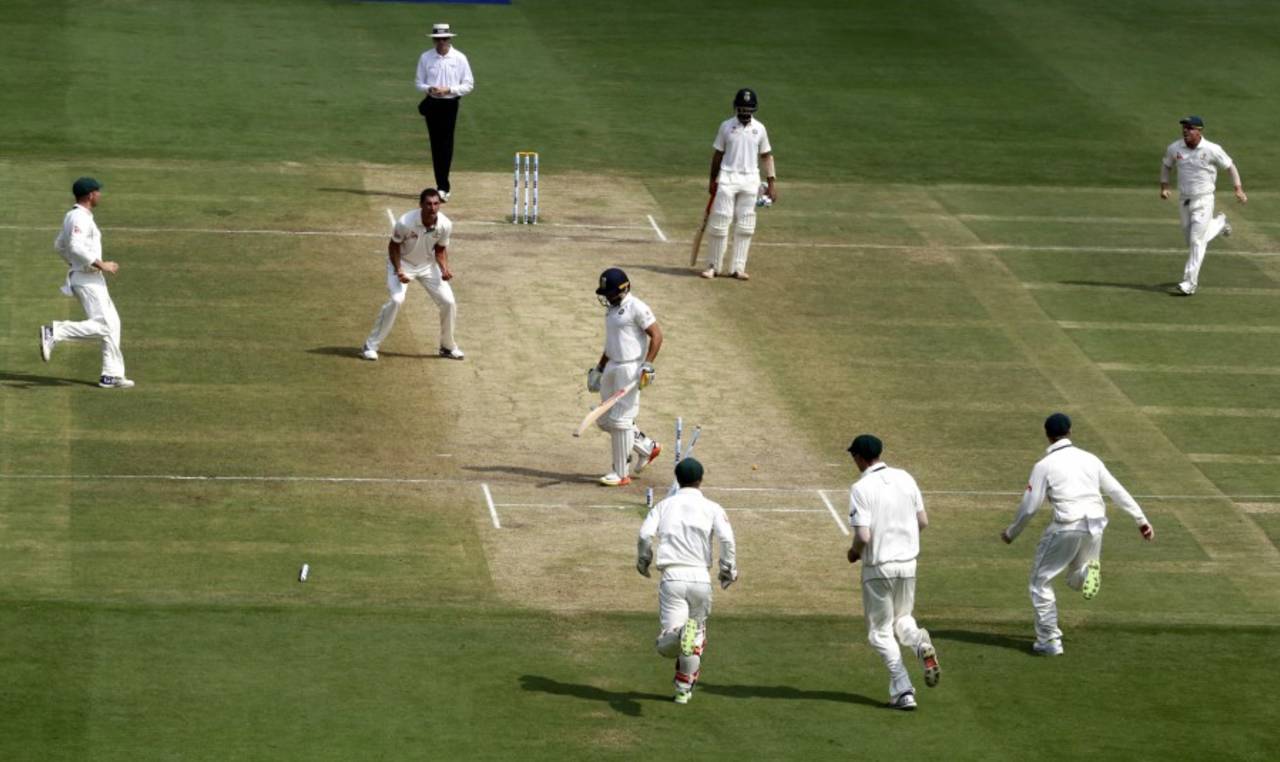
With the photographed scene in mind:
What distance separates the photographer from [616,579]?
20.8 metres

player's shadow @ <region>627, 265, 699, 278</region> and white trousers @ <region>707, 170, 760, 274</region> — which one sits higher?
white trousers @ <region>707, 170, 760, 274</region>

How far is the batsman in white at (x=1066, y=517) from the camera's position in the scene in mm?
19109

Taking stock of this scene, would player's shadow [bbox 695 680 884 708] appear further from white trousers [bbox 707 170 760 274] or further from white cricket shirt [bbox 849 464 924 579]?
white trousers [bbox 707 170 760 274]

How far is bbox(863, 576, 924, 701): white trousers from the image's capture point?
17781mm

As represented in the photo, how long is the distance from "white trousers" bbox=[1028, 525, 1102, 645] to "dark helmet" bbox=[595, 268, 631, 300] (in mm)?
5173

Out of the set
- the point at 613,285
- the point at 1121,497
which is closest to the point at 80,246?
the point at 613,285

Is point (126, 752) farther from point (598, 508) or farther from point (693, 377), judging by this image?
point (693, 377)

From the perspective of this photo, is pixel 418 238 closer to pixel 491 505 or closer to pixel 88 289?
pixel 88 289

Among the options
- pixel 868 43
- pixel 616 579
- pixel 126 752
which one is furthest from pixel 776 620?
pixel 868 43

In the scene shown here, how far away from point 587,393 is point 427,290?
2.27 metres

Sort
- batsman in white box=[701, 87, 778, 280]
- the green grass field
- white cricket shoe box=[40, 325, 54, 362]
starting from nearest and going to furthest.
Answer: the green grass field
white cricket shoe box=[40, 325, 54, 362]
batsman in white box=[701, 87, 778, 280]

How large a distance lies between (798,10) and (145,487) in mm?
27520

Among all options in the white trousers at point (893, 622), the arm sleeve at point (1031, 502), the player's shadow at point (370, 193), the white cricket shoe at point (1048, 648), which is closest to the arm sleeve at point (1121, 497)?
the arm sleeve at point (1031, 502)

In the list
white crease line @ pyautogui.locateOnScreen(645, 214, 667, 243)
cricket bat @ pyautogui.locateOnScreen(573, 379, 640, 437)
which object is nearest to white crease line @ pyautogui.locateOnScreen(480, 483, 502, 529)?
cricket bat @ pyautogui.locateOnScreen(573, 379, 640, 437)
